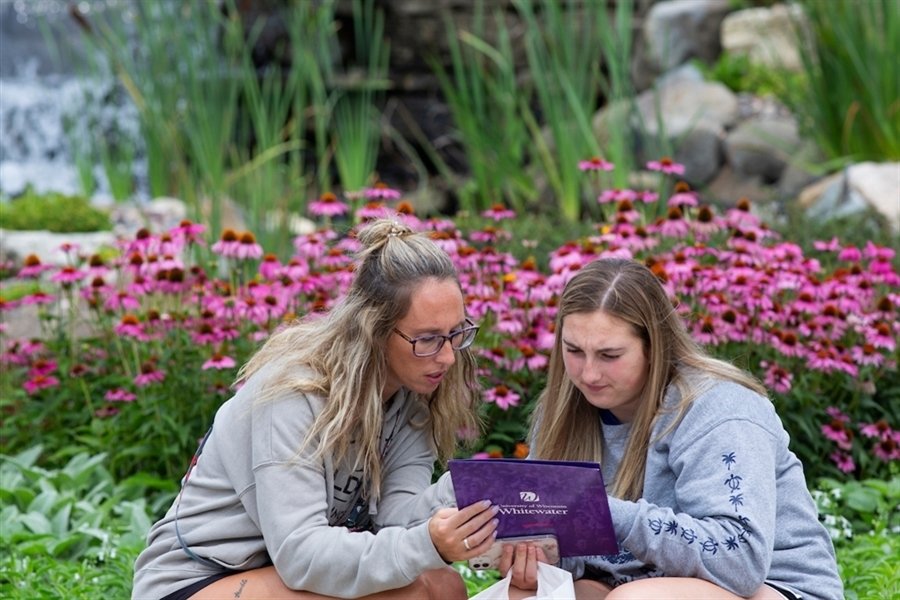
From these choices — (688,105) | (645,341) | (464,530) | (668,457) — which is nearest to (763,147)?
(688,105)

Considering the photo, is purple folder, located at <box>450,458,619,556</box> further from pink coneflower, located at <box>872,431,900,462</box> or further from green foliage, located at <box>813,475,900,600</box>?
pink coneflower, located at <box>872,431,900,462</box>

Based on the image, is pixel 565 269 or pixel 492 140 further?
pixel 492 140

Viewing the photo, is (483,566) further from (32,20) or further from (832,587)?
(32,20)

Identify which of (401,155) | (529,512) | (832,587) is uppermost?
(529,512)

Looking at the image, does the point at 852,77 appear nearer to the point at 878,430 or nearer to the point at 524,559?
the point at 878,430

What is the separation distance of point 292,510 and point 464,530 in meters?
0.34

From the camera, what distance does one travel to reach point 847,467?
13.6 ft

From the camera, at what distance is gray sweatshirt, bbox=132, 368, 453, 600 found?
2.44 m

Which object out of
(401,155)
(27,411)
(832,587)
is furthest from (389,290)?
(401,155)

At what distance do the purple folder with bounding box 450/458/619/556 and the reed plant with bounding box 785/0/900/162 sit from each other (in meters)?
5.26

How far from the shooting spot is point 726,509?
235 centimetres

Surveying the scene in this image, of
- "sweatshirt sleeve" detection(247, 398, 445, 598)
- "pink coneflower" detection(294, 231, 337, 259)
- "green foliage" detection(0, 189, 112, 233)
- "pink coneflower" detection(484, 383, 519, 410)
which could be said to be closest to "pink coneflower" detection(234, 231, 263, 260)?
"pink coneflower" detection(294, 231, 337, 259)

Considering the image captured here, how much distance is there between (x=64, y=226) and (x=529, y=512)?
612 centimetres

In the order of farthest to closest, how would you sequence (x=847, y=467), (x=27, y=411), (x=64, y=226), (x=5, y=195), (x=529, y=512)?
(x=5, y=195) → (x=64, y=226) → (x=27, y=411) → (x=847, y=467) → (x=529, y=512)
